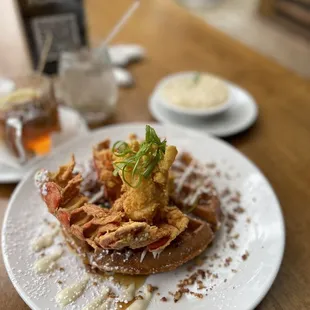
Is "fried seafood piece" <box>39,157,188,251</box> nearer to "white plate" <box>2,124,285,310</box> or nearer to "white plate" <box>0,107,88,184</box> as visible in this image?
"white plate" <box>2,124,285,310</box>

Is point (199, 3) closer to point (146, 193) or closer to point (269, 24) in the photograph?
point (269, 24)

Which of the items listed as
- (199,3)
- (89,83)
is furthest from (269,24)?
(89,83)

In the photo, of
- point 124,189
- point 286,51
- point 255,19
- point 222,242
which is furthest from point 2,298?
point 255,19

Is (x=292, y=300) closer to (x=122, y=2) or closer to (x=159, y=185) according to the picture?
(x=159, y=185)

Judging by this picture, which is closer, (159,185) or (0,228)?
(159,185)

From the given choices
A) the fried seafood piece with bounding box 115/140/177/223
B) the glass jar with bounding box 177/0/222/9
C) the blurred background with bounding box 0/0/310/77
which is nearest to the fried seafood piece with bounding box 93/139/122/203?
the fried seafood piece with bounding box 115/140/177/223

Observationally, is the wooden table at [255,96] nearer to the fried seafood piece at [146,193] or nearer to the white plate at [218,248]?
the white plate at [218,248]

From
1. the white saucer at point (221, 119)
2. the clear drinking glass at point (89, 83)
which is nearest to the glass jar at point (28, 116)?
→ the clear drinking glass at point (89, 83)
